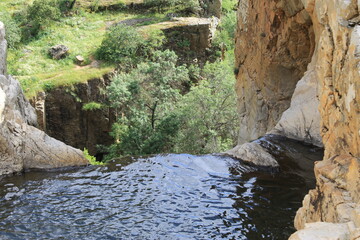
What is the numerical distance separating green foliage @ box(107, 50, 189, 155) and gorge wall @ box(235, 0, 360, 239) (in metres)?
3.92

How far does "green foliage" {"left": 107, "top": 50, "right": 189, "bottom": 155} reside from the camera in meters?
21.0

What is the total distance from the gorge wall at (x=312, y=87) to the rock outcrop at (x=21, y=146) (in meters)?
6.99

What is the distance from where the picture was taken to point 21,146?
38.8 feet

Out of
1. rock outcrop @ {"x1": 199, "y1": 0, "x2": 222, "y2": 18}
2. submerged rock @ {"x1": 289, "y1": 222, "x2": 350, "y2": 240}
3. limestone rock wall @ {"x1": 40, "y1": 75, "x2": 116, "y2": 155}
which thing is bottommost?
limestone rock wall @ {"x1": 40, "y1": 75, "x2": 116, "y2": 155}

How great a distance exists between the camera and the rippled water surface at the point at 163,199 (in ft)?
25.5

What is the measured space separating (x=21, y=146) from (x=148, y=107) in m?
11.1

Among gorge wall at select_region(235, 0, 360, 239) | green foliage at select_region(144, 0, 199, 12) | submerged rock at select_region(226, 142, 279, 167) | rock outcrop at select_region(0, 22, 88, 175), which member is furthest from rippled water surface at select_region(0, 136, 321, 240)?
green foliage at select_region(144, 0, 199, 12)

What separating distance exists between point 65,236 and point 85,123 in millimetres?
18605

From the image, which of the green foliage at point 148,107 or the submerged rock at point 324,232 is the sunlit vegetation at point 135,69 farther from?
the submerged rock at point 324,232

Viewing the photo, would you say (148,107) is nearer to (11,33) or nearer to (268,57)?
(268,57)

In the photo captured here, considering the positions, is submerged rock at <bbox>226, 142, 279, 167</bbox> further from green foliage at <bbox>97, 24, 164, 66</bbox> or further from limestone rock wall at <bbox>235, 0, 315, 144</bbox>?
green foliage at <bbox>97, 24, 164, 66</bbox>

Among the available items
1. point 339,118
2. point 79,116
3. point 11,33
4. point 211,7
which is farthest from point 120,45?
point 339,118

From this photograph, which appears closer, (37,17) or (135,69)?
(135,69)

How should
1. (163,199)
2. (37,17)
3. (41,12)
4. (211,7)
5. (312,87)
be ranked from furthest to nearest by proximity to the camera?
(211,7) → (37,17) → (41,12) → (312,87) → (163,199)
